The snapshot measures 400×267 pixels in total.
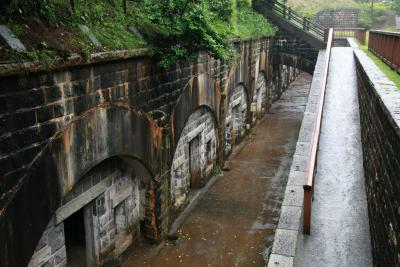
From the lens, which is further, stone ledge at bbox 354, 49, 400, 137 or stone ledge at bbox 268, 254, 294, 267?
stone ledge at bbox 268, 254, 294, 267

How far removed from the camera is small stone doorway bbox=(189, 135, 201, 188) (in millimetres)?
11078

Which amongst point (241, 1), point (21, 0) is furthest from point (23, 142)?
point (241, 1)

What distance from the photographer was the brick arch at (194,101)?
8781mm

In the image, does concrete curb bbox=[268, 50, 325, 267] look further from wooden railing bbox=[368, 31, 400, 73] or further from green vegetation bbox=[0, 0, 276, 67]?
wooden railing bbox=[368, 31, 400, 73]

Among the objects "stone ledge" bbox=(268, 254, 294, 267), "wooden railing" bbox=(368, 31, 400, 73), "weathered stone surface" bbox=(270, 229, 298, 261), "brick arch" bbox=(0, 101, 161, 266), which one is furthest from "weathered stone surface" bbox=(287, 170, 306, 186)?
"wooden railing" bbox=(368, 31, 400, 73)

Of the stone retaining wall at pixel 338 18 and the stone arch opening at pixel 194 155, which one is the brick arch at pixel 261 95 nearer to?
the stone arch opening at pixel 194 155

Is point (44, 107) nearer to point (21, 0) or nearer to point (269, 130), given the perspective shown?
point (21, 0)

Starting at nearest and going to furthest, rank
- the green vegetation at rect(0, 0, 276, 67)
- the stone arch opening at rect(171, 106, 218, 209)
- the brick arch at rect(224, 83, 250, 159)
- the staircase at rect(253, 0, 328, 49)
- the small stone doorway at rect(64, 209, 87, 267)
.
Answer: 1. the green vegetation at rect(0, 0, 276, 67)
2. the small stone doorway at rect(64, 209, 87, 267)
3. the stone arch opening at rect(171, 106, 218, 209)
4. the brick arch at rect(224, 83, 250, 159)
5. the staircase at rect(253, 0, 328, 49)

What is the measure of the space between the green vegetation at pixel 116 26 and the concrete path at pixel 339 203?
2559 mm

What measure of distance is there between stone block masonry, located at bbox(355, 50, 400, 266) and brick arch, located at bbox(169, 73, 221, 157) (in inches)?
161

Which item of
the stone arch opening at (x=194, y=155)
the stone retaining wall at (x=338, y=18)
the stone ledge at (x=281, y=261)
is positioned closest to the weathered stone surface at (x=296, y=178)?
the stone ledge at (x=281, y=261)

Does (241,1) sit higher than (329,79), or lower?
higher

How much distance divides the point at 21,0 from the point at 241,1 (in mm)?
12722

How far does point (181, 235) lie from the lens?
9.07 metres
